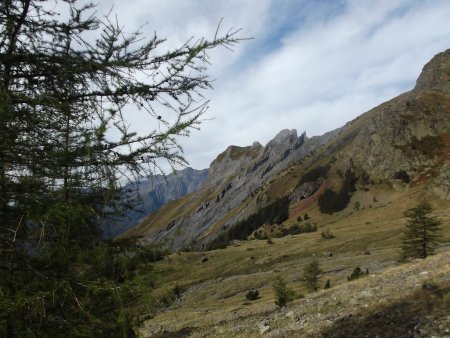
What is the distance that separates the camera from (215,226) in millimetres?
111500

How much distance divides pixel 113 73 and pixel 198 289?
115 feet

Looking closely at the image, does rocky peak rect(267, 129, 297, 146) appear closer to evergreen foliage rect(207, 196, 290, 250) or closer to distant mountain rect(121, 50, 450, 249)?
distant mountain rect(121, 50, 450, 249)

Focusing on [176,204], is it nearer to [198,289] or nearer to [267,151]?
[267,151]

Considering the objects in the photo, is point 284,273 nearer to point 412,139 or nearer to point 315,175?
point 412,139

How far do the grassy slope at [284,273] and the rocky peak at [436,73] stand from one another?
3087 centimetres

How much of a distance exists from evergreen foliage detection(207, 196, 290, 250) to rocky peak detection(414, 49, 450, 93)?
124 ft

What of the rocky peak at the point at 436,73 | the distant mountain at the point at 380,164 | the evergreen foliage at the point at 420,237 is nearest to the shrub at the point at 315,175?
the distant mountain at the point at 380,164

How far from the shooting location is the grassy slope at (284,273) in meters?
16.2

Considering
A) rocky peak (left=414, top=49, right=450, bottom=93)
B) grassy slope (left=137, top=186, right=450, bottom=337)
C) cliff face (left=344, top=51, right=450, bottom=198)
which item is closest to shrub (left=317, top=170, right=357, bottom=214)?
cliff face (left=344, top=51, right=450, bottom=198)

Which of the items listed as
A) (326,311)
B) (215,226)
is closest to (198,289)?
(326,311)

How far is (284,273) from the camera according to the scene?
115ft

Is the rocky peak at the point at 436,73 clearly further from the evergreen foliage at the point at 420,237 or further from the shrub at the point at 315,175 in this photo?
the evergreen foliage at the point at 420,237

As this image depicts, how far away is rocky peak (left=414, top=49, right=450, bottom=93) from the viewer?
8050 cm

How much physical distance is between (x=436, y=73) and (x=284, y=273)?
234 feet
